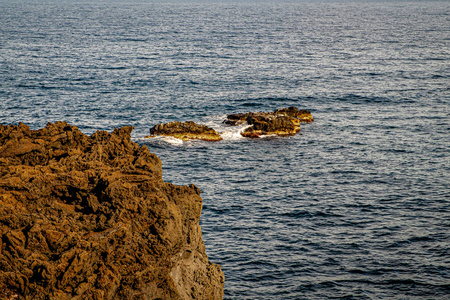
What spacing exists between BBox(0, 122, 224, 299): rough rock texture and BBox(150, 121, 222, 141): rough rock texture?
3761cm

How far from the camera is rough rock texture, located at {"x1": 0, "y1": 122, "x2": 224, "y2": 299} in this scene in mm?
17250

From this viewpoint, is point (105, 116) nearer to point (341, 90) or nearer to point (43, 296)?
point (341, 90)

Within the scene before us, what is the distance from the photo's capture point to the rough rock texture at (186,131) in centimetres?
6248

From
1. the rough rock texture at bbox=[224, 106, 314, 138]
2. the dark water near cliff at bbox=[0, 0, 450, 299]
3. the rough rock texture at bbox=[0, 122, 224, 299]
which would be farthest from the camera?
the rough rock texture at bbox=[224, 106, 314, 138]

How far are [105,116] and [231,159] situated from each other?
2530 cm

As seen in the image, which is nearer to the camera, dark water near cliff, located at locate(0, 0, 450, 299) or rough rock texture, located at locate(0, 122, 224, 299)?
rough rock texture, located at locate(0, 122, 224, 299)

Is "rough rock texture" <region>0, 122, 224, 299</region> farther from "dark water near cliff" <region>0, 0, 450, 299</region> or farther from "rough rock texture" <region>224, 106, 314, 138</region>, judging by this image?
"rough rock texture" <region>224, 106, 314, 138</region>

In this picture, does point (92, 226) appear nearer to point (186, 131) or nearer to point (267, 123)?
point (186, 131)

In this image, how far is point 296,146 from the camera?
61438 millimetres

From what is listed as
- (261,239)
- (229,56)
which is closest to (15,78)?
(229,56)

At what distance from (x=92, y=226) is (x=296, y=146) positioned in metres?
44.4

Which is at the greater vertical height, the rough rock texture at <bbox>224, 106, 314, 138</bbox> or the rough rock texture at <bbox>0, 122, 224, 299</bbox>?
the rough rock texture at <bbox>0, 122, 224, 299</bbox>

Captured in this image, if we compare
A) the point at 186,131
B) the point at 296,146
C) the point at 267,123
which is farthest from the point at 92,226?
the point at 267,123

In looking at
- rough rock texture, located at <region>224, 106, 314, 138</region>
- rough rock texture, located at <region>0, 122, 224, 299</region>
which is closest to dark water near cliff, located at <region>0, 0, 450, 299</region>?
rough rock texture, located at <region>224, 106, 314, 138</region>
